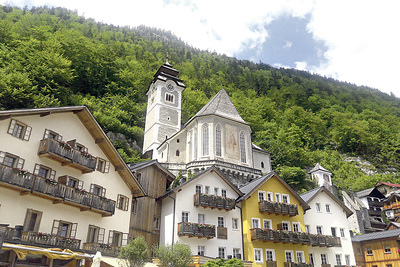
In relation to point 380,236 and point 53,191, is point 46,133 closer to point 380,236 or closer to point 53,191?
point 53,191

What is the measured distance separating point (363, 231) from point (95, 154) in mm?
42133

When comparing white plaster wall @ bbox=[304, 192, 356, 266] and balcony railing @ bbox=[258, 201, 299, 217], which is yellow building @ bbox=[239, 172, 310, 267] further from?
white plaster wall @ bbox=[304, 192, 356, 266]

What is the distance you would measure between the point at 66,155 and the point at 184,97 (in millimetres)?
61215

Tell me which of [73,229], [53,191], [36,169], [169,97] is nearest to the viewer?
[53,191]

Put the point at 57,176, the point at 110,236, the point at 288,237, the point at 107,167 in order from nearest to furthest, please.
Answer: the point at 57,176
the point at 110,236
the point at 107,167
the point at 288,237

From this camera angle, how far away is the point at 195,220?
27094 millimetres

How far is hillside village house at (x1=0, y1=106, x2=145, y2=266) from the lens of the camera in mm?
16641

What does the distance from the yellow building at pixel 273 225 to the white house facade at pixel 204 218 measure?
1.11 meters

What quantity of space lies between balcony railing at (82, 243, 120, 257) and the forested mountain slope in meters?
28.7

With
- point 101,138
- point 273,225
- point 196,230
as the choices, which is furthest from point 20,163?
point 273,225

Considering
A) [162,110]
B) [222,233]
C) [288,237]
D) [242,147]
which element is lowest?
[288,237]

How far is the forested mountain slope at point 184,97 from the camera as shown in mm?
51094

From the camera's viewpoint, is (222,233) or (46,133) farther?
(222,233)

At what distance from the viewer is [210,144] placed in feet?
152
